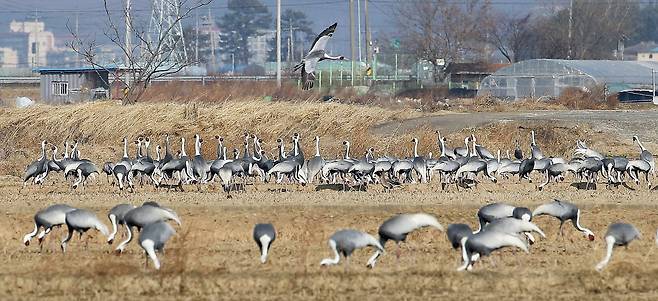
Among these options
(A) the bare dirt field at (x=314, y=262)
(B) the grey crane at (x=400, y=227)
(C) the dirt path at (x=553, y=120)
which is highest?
(C) the dirt path at (x=553, y=120)

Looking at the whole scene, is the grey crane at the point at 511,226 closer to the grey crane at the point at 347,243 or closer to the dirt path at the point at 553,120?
the grey crane at the point at 347,243

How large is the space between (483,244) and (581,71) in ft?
149

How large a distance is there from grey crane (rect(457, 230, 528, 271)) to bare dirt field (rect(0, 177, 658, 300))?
17cm

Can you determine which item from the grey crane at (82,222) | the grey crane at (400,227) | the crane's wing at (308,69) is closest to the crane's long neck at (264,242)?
the grey crane at (400,227)

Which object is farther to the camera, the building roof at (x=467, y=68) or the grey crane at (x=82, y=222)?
the building roof at (x=467, y=68)

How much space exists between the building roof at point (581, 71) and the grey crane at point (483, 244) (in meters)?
44.1

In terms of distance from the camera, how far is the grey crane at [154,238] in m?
13.7

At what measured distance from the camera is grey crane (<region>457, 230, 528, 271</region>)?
1349cm

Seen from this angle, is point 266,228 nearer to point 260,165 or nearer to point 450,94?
point 260,165

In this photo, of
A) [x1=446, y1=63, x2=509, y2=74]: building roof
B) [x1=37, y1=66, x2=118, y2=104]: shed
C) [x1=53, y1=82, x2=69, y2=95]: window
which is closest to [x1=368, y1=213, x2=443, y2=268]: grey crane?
[x1=37, y1=66, x2=118, y2=104]: shed

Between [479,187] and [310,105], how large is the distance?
1158cm

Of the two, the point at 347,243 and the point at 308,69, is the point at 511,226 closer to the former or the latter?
the point at 347,243

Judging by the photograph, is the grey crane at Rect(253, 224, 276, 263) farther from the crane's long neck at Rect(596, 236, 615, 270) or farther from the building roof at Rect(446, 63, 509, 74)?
the building roof at Rect(446, 63, 509, 74)

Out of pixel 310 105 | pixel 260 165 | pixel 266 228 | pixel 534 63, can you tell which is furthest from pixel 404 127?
pixel 534 63
